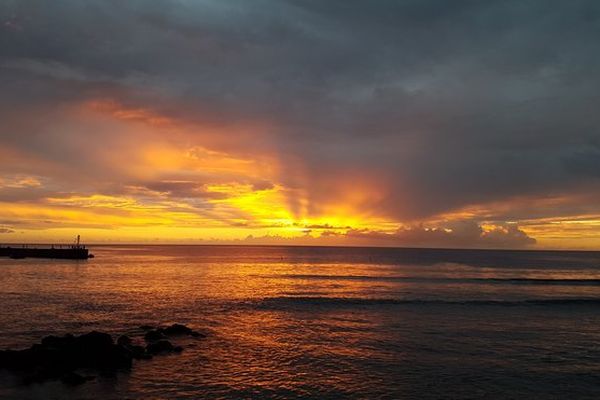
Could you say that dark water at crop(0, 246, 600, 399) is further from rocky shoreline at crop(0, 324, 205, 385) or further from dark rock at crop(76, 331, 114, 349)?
dark rock at crop(76, 331, 114, 349)

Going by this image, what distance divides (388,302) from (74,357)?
34.8 metres

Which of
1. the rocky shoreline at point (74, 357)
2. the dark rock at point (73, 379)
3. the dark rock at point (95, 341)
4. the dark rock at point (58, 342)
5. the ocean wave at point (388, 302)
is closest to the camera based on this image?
the dark rock at point (73, 379)

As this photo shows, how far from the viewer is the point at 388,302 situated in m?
50.4

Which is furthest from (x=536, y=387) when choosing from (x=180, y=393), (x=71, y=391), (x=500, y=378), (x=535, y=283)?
(x=535, y=283)

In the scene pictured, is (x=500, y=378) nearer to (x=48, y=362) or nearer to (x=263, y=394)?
(x=263, y=394)

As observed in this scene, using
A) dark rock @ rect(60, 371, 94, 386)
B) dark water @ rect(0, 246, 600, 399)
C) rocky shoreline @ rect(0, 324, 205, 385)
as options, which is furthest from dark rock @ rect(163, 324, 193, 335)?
dark rock @ rect(60, 371, 94, 386)

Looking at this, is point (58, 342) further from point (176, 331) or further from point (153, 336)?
point (176, 331)

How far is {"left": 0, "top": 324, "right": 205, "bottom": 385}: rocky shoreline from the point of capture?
21.7m

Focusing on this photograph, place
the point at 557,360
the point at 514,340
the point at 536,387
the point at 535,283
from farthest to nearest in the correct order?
the point at 535,283
the point at 514,340
the point at 557,360
the point at 536,387

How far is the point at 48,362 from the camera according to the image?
2272 cm

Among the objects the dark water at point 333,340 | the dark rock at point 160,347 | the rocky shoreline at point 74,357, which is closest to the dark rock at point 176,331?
the dark water at point 333,340

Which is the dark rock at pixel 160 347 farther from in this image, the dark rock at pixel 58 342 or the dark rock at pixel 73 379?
the dark rock at pixel 73 379

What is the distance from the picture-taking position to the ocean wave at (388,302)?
162ft

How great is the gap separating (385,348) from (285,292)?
33.6 metres
